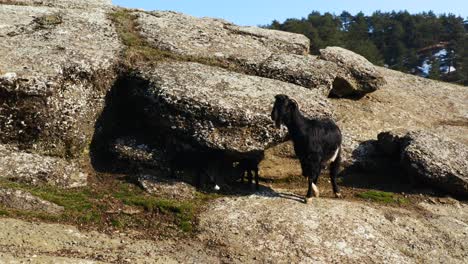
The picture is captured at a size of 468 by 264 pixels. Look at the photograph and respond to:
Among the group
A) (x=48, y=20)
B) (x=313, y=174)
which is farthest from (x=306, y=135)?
(x=48, y=20)

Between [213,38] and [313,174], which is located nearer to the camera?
[313,174]

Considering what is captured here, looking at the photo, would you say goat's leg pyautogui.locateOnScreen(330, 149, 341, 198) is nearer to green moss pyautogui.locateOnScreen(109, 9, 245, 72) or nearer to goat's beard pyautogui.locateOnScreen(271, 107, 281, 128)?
goat's beard pyautogui.locateOnScreen(271, 107, 281, 128)

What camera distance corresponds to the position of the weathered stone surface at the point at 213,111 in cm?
1628

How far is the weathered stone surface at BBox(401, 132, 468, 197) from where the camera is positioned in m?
17.7

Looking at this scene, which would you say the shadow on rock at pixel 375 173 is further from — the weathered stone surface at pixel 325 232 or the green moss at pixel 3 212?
the green moss at pixel 3 212

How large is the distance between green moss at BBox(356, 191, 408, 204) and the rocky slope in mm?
316

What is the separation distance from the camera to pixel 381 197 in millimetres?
17156

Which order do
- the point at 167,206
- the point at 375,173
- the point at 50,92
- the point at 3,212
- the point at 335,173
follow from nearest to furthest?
Answer: the point at 3,212 < the point at 167,206 < the point at 50,92 < the point at 335,173 < the point at 375,173

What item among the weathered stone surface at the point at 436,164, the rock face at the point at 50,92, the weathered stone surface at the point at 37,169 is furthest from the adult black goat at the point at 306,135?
the weathered stone surface at the point at 37,169

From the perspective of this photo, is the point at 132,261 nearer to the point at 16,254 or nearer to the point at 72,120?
the point at 16,254

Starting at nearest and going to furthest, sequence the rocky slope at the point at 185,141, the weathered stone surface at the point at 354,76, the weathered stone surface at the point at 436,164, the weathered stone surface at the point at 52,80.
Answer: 1. the rocky slope at the point at 185,141
2. the weathered stone surface at the point at 52,80
3. the weathered stone surface at the point at 436,164
4. the weathered stone surface at the point at 354,76

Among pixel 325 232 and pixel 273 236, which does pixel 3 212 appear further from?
pixel 325 232

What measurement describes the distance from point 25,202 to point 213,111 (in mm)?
6089

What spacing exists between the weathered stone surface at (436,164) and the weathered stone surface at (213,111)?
3656 millimetres
